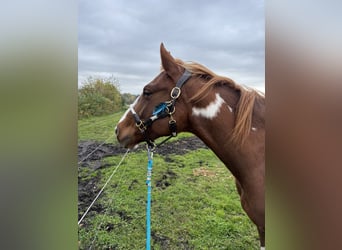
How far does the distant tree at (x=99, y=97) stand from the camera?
1.10m

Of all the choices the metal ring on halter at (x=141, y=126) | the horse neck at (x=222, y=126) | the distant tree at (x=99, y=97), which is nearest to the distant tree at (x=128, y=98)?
the distant tree at (x=99, y=97)

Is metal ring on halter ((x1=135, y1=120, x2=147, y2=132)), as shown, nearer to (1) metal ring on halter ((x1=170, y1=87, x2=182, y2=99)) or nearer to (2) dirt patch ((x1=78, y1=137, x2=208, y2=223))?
(1) metal ring on halter ((x1=170, y1=87, x2=182, y2=99))

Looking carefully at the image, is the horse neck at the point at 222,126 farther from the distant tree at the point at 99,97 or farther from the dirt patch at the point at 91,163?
the dirt patch at the point at 91,163

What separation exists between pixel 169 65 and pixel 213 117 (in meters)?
0.38

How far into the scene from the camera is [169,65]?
1.27m

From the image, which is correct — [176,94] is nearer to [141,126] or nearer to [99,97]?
[141,126]

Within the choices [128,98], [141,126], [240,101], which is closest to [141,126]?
[141,126]

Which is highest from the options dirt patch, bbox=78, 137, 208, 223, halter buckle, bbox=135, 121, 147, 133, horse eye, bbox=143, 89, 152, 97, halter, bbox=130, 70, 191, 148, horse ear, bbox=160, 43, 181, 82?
horse ear, bbox=160, 43, 181, 82

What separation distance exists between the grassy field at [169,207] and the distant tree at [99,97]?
3.0 inches

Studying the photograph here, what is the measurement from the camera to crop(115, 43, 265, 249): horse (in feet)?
3.68

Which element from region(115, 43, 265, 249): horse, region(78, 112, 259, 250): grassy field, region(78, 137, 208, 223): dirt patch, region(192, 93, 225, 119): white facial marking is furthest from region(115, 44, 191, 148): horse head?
region(78, 137, 208, 223): dirt patch
